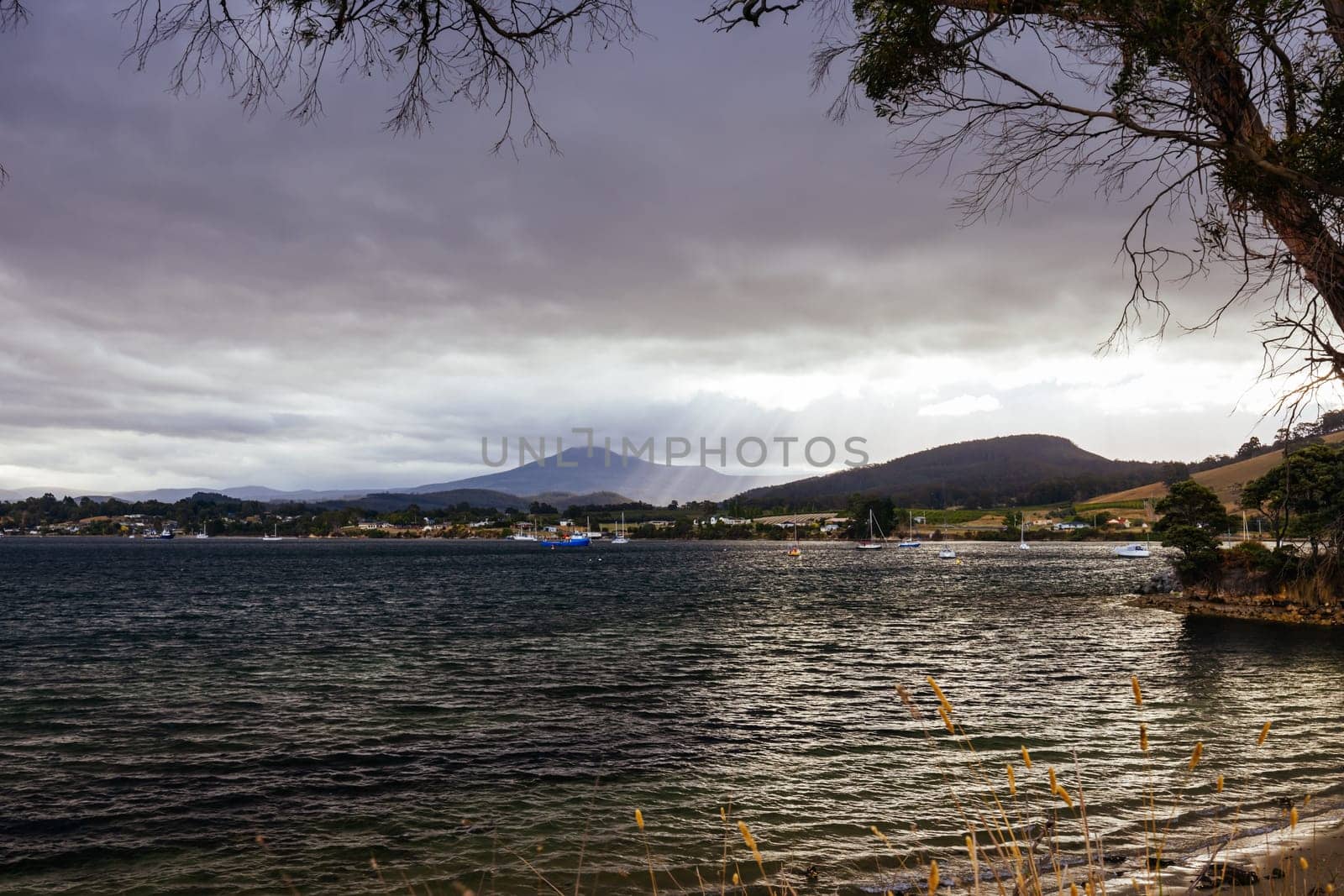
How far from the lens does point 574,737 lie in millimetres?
19609

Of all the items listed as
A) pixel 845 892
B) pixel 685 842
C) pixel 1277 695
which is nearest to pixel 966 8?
pixel 845 892

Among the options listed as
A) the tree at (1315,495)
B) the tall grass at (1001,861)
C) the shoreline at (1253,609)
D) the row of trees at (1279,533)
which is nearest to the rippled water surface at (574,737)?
the tall grass at (1001,861)

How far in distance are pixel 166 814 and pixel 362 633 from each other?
94.5 ft

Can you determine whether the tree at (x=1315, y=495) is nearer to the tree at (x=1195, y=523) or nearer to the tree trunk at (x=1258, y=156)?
the tree at (x=1195, y=523)

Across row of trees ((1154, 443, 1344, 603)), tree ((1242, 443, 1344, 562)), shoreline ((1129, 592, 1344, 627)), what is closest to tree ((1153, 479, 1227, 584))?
row of trees ((1154, 443, 1344, 603))

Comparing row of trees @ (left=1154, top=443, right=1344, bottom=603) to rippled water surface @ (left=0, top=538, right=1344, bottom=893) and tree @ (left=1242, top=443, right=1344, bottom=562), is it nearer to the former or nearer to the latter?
tree @ (left=1242, top=443, right=1344, bottom=562)

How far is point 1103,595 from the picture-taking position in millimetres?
64062

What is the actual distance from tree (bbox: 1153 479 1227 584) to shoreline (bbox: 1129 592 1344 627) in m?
2.40

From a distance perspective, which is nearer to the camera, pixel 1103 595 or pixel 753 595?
pixel 1103 595

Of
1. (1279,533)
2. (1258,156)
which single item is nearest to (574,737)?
(1258,156)

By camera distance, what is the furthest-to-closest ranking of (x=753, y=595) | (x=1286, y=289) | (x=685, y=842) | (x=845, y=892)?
(x=753, y=595) < (x=685, y=842) < (x=845, y=892) < (x=1286, y=289)

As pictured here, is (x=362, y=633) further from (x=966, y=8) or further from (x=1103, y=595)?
(x=1103, y=595)

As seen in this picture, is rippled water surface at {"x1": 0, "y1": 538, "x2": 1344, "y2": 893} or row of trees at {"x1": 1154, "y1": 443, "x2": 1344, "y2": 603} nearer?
rippled water surface at {"x1": 0, "y1": 538, "x2": 1344, "y2": 893}

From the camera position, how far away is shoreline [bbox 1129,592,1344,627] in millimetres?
43250
